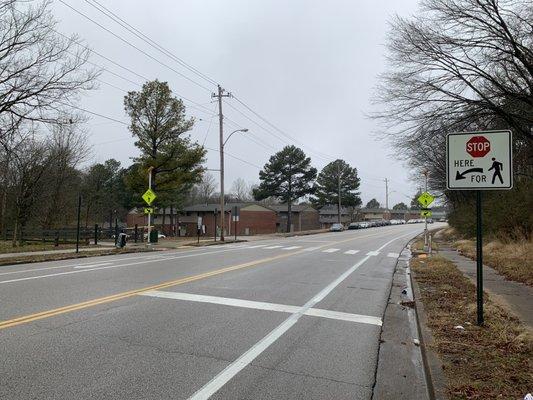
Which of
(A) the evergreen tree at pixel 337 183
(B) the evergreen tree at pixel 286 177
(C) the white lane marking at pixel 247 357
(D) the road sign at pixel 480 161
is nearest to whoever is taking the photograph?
(C) the white lane marking at pixel 247 357

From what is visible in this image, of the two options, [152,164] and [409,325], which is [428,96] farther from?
[152,164]

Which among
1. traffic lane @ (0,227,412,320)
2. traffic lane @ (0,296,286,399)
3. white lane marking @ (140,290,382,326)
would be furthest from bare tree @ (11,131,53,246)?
traffic lane @ (0,296,286,399)

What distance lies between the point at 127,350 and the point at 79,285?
603 cm

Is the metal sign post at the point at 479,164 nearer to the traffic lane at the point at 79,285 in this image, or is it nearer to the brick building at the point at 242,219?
the traffic lane at the point at 79,285

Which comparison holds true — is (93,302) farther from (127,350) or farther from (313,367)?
(313,367)

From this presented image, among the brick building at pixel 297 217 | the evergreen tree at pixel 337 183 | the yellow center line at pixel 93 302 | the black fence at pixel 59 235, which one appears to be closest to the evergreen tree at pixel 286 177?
the brick building at pixel 297 217

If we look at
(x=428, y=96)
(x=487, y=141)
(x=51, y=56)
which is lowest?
(x=487, y=141)

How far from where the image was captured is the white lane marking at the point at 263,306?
8553 mm

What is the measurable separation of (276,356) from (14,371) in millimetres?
2960

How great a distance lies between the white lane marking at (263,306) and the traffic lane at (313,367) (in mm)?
770

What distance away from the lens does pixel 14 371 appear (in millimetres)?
5172

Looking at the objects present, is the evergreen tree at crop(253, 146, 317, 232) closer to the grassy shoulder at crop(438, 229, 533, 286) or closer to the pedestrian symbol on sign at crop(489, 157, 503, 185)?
the grassy shoulder at crop(438, 229, 533, 286)

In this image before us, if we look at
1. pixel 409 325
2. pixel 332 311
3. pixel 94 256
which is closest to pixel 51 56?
pixel 94 256

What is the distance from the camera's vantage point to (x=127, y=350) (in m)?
6.05
